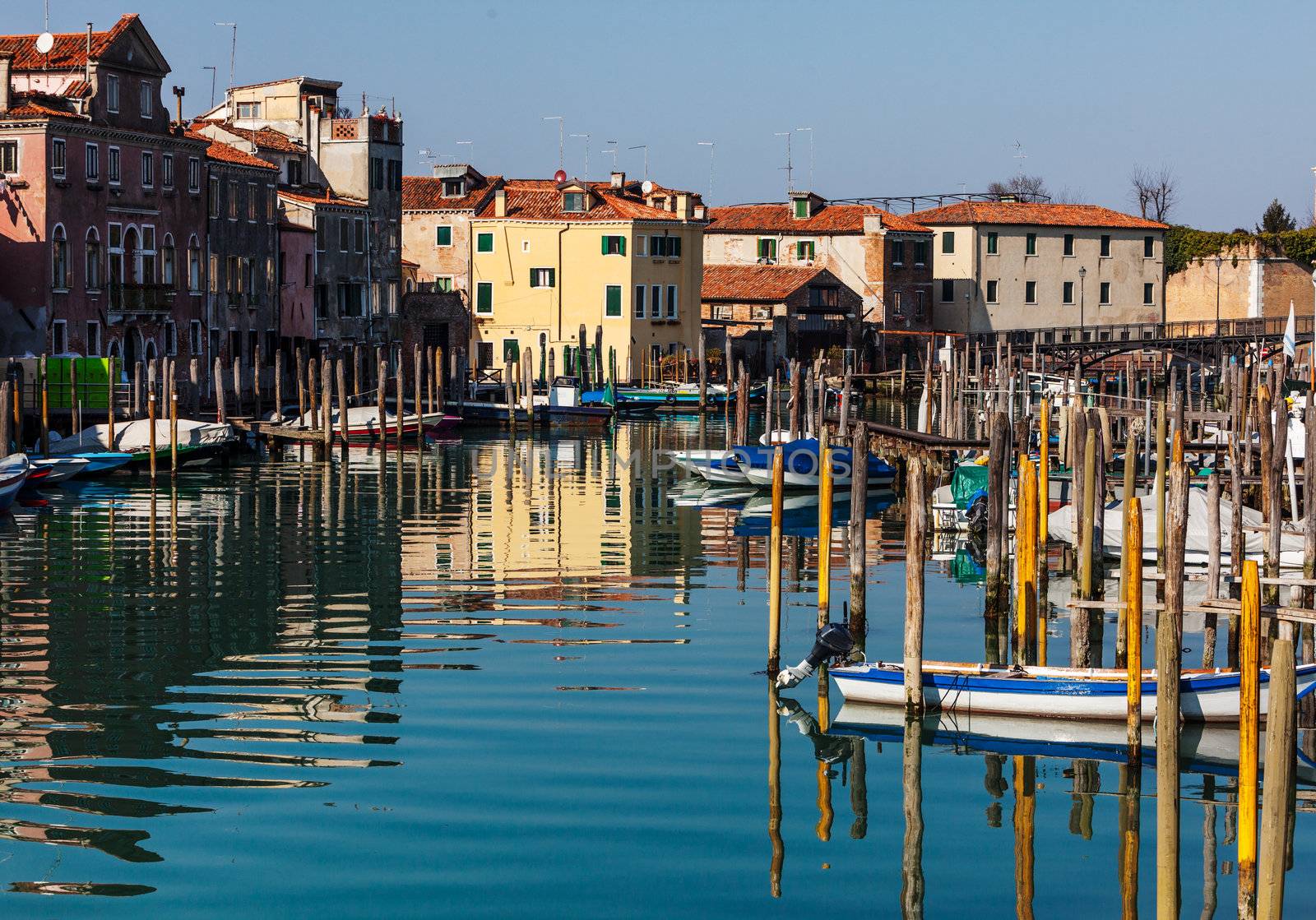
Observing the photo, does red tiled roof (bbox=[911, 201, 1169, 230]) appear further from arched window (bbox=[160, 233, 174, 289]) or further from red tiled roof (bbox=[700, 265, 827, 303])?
arched window (bbox=[160, 233, 174, 289])

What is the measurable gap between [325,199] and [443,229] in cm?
898

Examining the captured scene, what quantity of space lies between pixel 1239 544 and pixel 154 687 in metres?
10.6

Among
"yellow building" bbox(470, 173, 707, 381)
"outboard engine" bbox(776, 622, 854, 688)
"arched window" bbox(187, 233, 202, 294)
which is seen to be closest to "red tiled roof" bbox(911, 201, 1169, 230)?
"yellow building" bbox(470, 173, 707, 381)

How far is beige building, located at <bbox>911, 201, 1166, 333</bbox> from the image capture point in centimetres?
7575

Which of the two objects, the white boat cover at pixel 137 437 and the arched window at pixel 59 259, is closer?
the white boat cover at pixel 137 437

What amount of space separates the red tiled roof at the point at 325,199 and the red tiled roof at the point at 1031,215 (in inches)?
1031

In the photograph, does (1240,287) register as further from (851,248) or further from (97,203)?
(97,203)

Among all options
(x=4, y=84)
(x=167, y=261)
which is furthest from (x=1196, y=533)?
(x=167, y=261)

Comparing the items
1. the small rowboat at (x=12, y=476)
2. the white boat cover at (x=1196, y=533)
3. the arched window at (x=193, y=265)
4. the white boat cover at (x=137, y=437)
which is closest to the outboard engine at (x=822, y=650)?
the white boat cover at (x=1196, y=533)

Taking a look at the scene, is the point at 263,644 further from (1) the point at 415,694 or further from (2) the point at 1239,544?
(2) the point at 1239,544

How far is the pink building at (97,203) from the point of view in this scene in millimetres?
44344

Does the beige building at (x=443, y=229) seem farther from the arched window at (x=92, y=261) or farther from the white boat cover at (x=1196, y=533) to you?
the white boat cover at (x=1196, y=533)

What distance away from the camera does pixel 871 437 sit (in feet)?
122

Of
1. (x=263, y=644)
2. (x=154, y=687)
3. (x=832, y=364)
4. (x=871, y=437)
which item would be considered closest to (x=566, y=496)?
(x=871, y=437)
